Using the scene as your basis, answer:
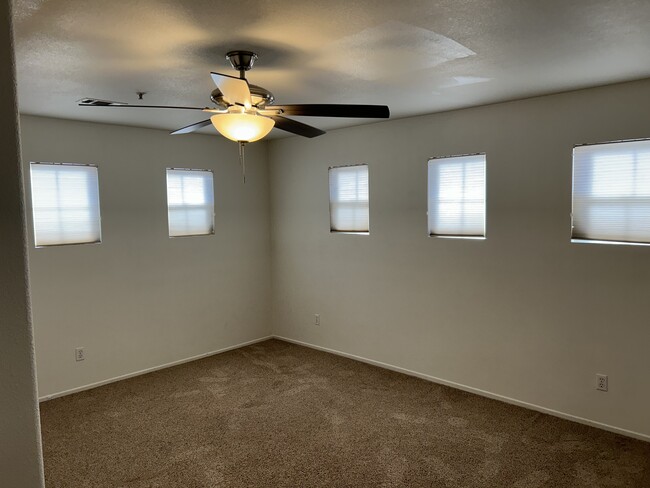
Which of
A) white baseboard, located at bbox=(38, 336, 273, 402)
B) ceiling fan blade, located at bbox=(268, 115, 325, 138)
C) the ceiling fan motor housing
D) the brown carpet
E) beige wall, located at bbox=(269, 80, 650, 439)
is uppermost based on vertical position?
the ceiling fan motor housing

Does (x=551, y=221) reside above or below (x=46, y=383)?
above

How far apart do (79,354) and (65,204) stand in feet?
4.72

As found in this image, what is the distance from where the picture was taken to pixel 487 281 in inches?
157

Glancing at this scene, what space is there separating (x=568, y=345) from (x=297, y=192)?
3378mm

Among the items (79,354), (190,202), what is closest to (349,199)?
(190,202)

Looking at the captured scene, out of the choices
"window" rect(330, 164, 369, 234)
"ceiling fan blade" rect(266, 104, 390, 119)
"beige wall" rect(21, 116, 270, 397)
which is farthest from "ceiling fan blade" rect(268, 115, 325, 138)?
"beige wall" rect(21, 116, 270, 397)

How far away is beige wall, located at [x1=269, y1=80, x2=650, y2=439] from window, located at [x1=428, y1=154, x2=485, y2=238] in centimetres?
9

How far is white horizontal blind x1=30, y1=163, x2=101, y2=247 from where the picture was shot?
407cm

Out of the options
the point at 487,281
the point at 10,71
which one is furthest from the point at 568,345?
the point at 10,71

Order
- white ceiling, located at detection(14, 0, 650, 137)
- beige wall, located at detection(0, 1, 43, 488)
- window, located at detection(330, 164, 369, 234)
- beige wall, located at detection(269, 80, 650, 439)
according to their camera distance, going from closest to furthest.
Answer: beige wall, located at detection(0, 1, 43, 488) < white ceiling, located at detection(14, 0, 650, 137) < beige wall, located at detection(269, 80, 650, 439) < window, located at detection(330, 164, 369, 234)

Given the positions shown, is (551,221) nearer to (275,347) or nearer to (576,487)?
(576,487)

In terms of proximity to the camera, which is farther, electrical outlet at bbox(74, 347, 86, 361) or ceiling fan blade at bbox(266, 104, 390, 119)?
electrical outlet at bbox(74, 347, 86, 361)

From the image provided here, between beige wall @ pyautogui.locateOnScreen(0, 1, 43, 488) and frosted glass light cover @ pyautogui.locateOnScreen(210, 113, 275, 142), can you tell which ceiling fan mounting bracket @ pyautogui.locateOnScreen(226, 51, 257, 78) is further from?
beige wall @ pyautogui.locateOnScreen(0, 1, 43, 488)

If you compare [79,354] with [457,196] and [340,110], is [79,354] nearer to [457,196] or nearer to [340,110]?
[340,110]
